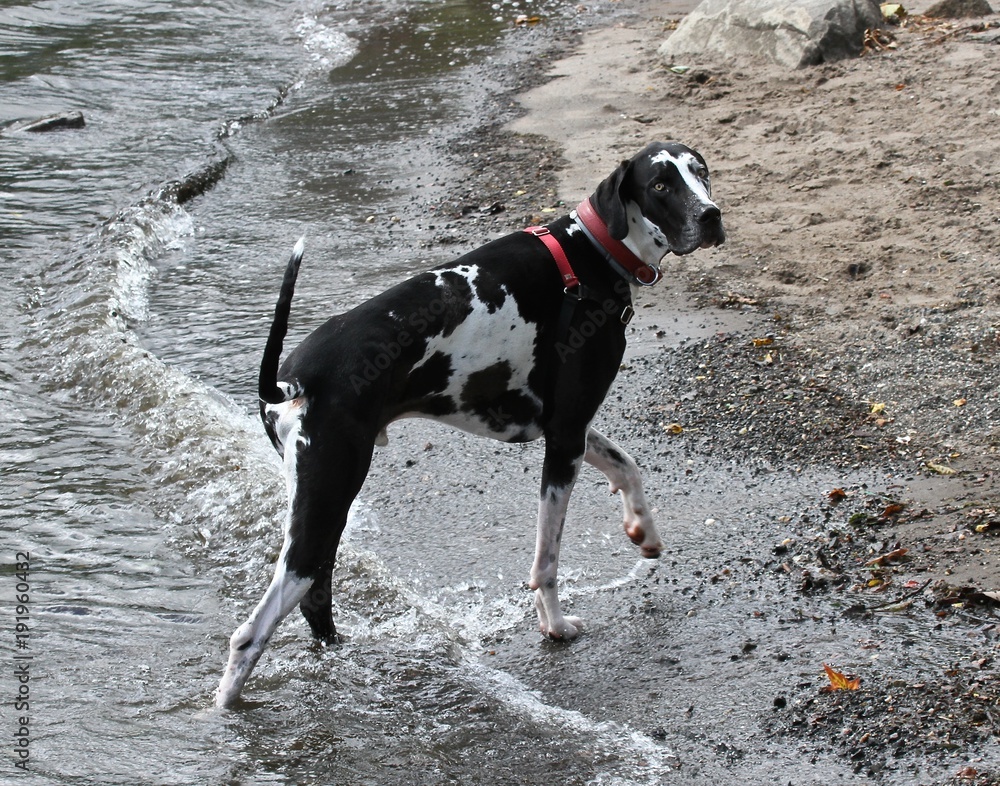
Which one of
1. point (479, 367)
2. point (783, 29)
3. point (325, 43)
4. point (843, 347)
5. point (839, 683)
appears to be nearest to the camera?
point (839, 683)

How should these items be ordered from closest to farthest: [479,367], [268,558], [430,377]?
1. [430,377]
2. [479,367]
3. [268,558]

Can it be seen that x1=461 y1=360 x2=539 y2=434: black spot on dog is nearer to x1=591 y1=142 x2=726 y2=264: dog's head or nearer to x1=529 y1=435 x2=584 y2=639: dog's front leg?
x1=529 y1=435 x2=584 y2=639: dog's front leg

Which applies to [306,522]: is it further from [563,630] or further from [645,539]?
[645,539]

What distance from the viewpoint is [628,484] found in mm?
4738

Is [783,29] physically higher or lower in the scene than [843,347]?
higher

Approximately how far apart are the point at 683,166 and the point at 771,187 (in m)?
4.06

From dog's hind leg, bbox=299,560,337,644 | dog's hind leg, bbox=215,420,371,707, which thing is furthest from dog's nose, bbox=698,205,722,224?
dog's hind leg, bbox=299,560,337,644

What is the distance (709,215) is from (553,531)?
1.33 metres

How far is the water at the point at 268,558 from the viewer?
400 centimetres

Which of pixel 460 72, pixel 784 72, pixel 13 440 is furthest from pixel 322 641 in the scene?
pixel 460 72

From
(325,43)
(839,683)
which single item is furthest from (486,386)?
(325,43)

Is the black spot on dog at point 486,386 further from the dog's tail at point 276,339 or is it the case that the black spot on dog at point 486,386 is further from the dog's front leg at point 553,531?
the dog's tail at point 276,339

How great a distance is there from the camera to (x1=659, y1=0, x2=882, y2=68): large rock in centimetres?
1070

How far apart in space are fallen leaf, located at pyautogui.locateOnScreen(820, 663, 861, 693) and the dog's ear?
1.74m
